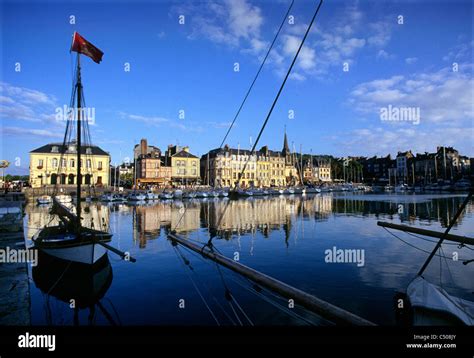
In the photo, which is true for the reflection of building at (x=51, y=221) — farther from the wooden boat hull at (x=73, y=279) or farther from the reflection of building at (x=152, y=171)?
the reflection of building at (x=152, y=171)

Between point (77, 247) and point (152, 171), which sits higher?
point (152, 171)

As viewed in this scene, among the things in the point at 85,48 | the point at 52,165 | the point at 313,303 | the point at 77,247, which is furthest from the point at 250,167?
the point at 313,303

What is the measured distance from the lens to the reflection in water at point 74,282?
10883 mm

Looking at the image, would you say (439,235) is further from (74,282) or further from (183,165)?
(183,165)

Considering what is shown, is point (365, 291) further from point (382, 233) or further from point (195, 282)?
point (382, 233)

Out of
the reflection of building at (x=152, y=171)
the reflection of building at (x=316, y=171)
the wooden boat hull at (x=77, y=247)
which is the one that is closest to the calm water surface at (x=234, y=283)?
the wooden boat hull at (x=77, y=247)

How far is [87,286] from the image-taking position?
42.1 ft

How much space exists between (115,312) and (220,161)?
100m

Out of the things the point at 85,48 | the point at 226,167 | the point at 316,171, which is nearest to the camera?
the point at 85,48

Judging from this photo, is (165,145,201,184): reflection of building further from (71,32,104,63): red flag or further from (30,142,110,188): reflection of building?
(71,32,104,63): red flag

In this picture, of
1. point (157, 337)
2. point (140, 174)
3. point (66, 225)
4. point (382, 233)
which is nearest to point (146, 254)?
point (66, 225)

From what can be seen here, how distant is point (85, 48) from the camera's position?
14945 mm

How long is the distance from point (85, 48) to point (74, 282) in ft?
39.2

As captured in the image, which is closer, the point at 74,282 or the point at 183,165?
the point at 74,282
